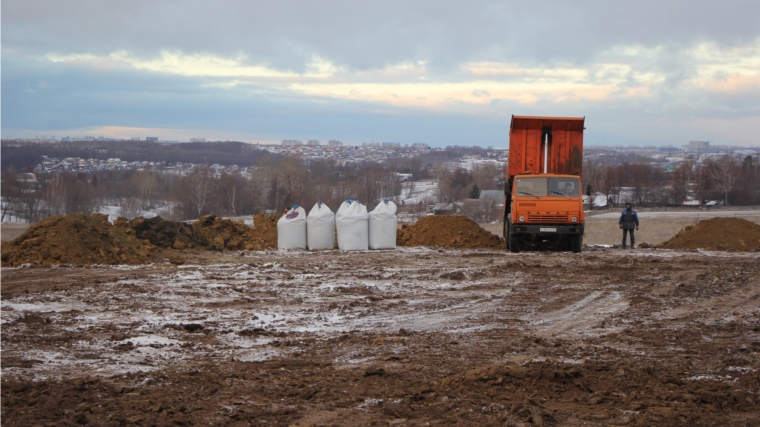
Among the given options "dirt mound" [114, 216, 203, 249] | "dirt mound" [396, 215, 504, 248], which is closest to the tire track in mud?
"dirt mound" [396, 215, 504, 248]

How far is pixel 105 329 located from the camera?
839 cm

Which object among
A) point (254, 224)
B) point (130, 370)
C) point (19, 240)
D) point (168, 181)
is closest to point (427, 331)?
point (130, 370)

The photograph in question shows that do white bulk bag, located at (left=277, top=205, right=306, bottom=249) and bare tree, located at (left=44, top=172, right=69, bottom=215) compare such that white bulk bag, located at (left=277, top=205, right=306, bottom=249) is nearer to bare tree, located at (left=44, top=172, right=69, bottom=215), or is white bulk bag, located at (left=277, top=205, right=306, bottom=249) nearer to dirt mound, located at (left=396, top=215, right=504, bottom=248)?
dirt mound, located at (left=396, top=215, right=504, bottom=248)

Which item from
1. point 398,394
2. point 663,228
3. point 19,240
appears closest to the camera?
point 398,394

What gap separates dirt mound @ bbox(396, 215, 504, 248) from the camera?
69.1ft

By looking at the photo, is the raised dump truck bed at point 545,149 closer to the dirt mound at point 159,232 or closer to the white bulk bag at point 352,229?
the white bulk bag at point 352,229

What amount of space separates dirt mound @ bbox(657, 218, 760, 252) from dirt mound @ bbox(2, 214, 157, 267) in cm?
1568

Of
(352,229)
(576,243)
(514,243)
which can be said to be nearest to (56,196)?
(352,229)

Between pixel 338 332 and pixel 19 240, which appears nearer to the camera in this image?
pixel 338 332

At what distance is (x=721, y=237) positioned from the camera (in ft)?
67.1

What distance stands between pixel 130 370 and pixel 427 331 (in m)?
3.68

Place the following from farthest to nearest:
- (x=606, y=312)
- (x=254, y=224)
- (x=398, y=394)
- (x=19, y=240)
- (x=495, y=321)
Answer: (x=254, y=224) < (x=19, y=240) < (x=606, y=312) < (x=495, y=321) < (x=398, y=394)

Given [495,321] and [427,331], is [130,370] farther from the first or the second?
[495,321]

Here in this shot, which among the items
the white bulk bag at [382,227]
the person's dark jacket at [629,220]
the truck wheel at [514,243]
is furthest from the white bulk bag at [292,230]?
the person's dark jacket at [629,220]
